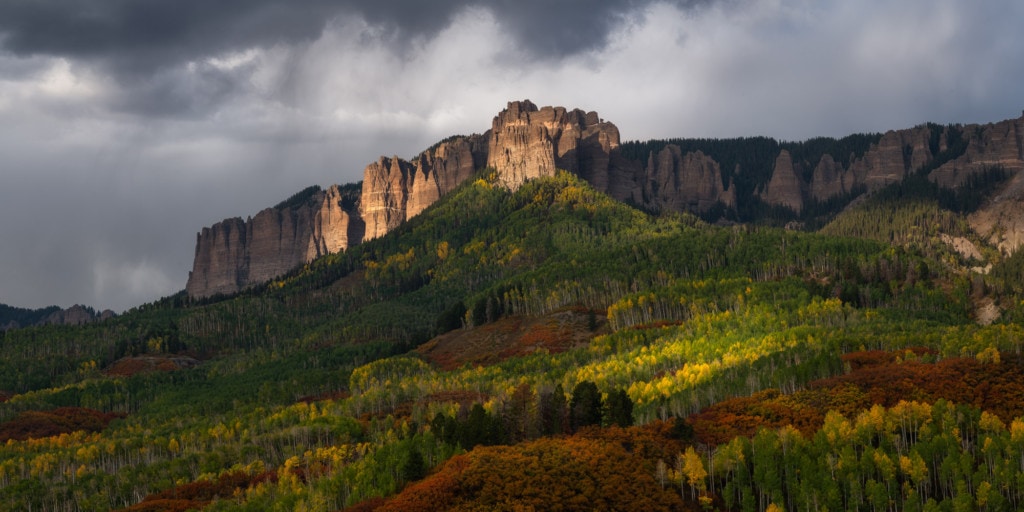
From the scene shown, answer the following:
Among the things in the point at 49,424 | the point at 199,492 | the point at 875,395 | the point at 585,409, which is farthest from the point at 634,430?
the point at 49,424

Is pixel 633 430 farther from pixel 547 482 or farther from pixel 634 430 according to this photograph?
pixel 547 482

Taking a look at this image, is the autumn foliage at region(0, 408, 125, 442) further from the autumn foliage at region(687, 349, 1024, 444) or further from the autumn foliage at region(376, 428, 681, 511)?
the autumn foliage at region(687, 349, 1024, 444)

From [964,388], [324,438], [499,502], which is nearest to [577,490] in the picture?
[499,502]

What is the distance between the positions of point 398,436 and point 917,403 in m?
73.0

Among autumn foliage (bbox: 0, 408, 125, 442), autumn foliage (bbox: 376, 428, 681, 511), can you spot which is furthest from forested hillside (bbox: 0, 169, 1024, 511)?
autumn foliage (bbox: 0, 408, 125, 442)

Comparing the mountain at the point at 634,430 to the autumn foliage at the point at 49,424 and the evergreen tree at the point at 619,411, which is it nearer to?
the evergreen tree at the point at 619,411

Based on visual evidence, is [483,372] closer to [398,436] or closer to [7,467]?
[398,436]

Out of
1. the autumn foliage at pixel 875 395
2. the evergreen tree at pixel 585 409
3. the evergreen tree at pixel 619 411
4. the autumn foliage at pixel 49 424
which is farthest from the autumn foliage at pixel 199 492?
the autumn foliage at pixel 49 424

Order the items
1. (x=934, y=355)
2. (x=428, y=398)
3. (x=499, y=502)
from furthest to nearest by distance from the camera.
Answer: (x=428, y=398)
(x=934, y=355)
(x=499, y=502)

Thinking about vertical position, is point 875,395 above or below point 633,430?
above

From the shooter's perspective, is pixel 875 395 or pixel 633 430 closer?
pixel 633 430

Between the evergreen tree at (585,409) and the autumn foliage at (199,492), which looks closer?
the autumn foliage at (199,492)

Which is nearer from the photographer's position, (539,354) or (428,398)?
(428,398)

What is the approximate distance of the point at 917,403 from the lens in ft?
363
